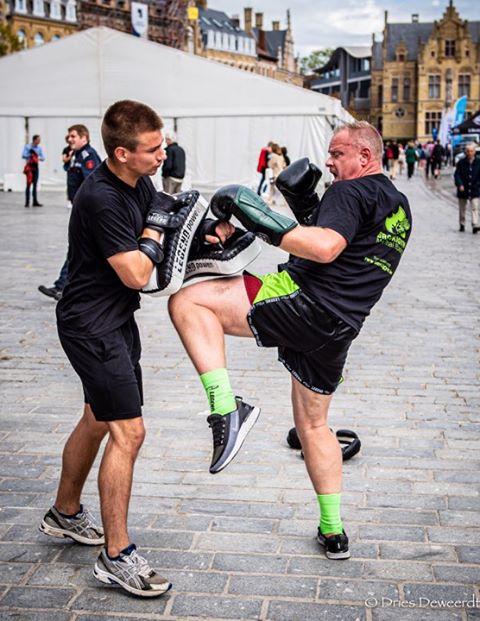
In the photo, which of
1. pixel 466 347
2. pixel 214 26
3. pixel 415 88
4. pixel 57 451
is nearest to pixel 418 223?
pixel 466 347

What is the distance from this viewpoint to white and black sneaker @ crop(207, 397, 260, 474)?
3.62m

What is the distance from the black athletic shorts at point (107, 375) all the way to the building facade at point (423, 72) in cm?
10741

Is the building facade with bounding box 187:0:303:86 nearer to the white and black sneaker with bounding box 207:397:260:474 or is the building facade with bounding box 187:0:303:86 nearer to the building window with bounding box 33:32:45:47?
the building window with bounding box 33:32:45:47

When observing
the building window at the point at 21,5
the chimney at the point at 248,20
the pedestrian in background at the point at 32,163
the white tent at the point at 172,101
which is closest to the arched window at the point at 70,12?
the building window at the point at 21,5

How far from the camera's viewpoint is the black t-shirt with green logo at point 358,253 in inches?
146

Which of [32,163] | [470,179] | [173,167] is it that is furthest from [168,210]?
[32,163]

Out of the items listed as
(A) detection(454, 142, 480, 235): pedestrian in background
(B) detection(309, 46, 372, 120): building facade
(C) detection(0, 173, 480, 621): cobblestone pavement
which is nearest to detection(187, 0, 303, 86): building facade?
(B) detection(309, 46, 372, 120): building facade

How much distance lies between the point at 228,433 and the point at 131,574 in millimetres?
685

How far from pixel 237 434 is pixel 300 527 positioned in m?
0.85

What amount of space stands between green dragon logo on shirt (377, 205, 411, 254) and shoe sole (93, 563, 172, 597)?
1708 mm

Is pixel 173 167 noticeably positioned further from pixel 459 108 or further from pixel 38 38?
pixel 38 38

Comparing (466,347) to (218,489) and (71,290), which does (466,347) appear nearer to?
(218,489)

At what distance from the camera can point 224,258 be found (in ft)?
12.4

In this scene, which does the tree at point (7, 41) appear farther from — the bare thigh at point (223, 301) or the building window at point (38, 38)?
the bare thigh at point (223, 301)
